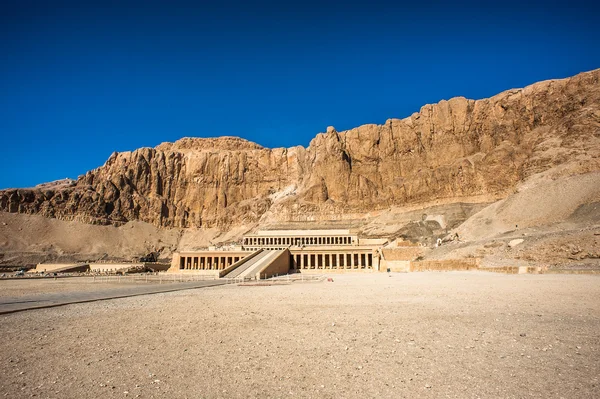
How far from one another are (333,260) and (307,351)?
2165 inches

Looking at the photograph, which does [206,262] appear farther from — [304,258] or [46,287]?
[46,287]

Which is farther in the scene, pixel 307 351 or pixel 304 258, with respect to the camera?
pixel 304 258

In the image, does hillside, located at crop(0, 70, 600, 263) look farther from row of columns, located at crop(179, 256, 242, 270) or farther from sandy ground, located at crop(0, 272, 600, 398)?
sandy ground, located at crop(0, 272, 600, 398)

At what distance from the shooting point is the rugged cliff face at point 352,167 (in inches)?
3445

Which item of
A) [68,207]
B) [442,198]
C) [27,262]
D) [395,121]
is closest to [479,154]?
[442,198]

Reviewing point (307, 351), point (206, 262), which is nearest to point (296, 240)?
point (206, 262)

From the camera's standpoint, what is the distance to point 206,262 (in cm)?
5797

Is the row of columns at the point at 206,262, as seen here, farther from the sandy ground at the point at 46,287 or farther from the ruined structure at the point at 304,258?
the sandy ground at the point at 46,287

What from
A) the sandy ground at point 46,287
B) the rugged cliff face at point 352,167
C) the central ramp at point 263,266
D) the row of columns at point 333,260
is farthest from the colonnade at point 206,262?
the rugged cliff face at point 352,167

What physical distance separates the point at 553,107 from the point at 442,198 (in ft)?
106

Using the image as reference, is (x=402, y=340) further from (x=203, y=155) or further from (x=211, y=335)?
(x=203, y=155)

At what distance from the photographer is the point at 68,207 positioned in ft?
366

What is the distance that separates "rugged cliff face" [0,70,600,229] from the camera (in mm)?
87500

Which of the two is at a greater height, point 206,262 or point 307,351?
point 307,351
